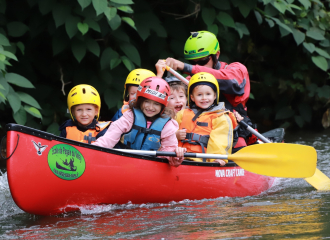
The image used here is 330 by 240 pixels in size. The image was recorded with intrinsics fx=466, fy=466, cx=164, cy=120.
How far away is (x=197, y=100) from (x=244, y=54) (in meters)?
3.92

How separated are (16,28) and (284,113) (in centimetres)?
480

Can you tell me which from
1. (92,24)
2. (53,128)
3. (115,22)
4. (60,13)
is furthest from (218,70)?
(53,128)

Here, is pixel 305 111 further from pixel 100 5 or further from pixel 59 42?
pixel 100 5

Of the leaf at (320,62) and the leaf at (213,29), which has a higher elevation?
the leaf at (213,29)

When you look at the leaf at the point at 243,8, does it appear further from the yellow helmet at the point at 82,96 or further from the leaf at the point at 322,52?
the yellow helmet at the point at 82,96

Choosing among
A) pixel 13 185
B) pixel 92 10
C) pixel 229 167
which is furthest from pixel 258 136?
pixel 13 185

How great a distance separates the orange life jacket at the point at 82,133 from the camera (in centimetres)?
463

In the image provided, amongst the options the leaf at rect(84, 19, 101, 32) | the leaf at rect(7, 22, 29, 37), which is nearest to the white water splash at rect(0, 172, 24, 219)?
the leaf at rect(7, 22, 29, 37)

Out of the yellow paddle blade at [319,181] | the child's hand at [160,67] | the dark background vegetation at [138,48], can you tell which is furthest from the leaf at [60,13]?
the yellow paddle blade at [319,181]

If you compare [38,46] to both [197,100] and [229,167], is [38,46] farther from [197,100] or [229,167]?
[229,167]

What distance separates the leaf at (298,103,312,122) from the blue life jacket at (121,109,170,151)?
4.60 meters

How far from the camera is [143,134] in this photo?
412 cm

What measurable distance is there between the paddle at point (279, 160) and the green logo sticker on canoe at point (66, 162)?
1625mm

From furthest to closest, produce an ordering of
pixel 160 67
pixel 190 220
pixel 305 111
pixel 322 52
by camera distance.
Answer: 1. pixel 305 111
2. pixel 322 52
3. pixel 160 67
4. pixel 190 220
